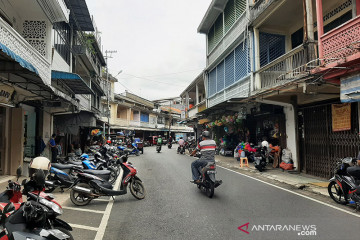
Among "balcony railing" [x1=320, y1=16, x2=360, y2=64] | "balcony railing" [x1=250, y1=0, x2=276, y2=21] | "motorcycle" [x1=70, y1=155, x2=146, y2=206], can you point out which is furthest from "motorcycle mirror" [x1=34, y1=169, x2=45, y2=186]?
"balcony railing" [x1=250, y1=0, x2=276, y2=21]

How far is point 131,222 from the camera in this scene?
4.67 metres

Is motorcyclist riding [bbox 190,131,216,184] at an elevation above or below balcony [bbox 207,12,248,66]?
below

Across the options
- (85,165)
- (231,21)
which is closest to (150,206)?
(85,165)

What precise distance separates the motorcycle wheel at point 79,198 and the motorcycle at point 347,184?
600 cm

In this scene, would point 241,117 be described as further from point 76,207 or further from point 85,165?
point 76,207

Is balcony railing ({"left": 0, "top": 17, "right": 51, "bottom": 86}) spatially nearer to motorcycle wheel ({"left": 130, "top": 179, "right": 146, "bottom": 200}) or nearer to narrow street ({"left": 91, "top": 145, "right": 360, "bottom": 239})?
motorcycle wheel ({"left": 130, "top": 179, "right": 146, "bottom": 200})

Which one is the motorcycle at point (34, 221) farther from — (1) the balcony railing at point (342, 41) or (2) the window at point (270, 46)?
(2) the window at point (270, 46)

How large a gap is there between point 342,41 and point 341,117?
2.72 m

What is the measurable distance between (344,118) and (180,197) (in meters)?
6.12

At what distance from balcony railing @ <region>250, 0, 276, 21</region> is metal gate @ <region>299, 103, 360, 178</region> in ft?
15.5

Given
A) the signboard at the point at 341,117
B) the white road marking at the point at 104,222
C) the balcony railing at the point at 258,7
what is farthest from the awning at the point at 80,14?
the signboard at the point at 341,117

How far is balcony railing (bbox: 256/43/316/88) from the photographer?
26.8 ft

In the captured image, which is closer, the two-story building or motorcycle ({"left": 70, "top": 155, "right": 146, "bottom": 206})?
motorcycle ({"left": 70, "top": 155, "right": 146, "bottom": 206})

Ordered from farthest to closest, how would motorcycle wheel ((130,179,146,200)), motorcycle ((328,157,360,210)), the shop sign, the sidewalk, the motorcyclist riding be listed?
the sidewalk, the shop sign, the motorcyclist riding, motorcycle wheel ((130,179,146,200)), motorcycle ((328,157,360,210))
